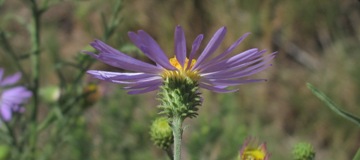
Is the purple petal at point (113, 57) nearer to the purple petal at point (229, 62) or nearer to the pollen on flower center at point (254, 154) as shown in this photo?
the purple petal at point (229, 62)

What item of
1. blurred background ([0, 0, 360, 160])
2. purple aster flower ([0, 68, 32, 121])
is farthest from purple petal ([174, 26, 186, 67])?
blurred background ([0, 0, 360, 160])

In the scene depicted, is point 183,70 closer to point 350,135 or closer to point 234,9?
point 350,135

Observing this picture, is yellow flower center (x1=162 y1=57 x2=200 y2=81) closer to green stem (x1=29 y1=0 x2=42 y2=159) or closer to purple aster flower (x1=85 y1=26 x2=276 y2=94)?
purple aster flower (x1=85 y1=26 x2=276 y2=94)

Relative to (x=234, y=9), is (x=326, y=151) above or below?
below

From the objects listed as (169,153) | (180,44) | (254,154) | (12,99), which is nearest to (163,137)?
(169,153)

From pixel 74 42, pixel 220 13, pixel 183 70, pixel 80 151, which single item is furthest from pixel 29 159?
pixel 74 42

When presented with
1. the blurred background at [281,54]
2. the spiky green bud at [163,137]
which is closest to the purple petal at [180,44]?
the spiky green bud at [163,137]
